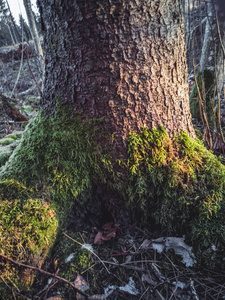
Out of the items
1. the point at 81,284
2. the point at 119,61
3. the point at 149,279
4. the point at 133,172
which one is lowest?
the point at 149,279

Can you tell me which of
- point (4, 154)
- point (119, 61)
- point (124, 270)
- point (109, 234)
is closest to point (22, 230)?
point (109, 234)

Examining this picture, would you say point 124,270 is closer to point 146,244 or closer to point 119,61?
point 146,244

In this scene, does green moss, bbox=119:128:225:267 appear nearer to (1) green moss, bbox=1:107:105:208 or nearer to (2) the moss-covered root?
(1) green moss, bbox=1:107:105:208

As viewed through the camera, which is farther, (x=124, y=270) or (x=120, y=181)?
(x=120, y=181)

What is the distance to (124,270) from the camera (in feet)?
4.92

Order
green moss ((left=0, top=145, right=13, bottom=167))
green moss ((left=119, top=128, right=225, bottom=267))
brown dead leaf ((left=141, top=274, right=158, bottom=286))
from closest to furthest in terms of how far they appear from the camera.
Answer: brown dead leaf ((left=141, top=274, right=158, bottom=286))
green moss ((left=119, top=128, right=225, bottom=267))
green moss ((left=0, top=145, right=13, bottom=167))

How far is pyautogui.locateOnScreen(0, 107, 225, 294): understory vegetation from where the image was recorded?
4.96 feet

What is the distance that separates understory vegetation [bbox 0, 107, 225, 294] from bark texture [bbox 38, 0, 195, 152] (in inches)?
6.1

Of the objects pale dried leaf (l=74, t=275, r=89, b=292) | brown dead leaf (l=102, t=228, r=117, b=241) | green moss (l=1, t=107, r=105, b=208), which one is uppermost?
green moss (l=1, t=107, r=105, b=208)

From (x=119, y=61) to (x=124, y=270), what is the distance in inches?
69.1

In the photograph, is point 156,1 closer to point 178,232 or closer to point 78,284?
point 178,232

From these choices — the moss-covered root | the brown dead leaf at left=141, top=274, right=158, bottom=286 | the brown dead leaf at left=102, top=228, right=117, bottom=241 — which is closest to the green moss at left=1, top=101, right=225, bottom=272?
the moss-covered root

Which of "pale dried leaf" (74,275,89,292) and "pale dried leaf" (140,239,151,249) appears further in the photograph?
"pale dried leaf" (140,239,151,249)

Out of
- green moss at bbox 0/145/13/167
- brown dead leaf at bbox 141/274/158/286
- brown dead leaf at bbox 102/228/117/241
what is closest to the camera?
brown dead leaf at bbox 141/274/158/286
